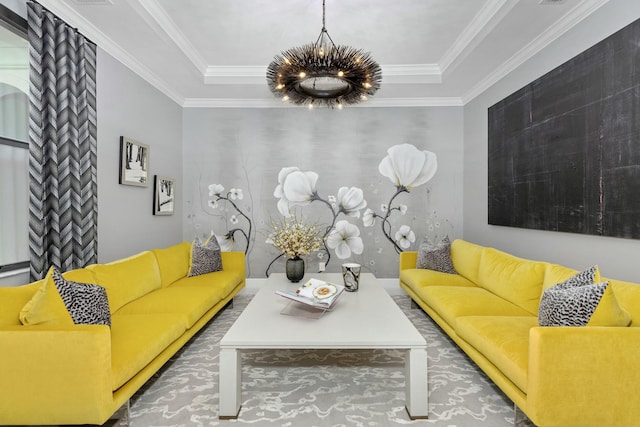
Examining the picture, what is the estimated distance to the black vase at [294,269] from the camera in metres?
3.47

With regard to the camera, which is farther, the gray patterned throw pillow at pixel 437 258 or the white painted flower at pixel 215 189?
the white painted flower at pixel 215 189

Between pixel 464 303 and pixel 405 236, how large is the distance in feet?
7.21

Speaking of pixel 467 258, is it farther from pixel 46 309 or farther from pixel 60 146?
pixel 60 146

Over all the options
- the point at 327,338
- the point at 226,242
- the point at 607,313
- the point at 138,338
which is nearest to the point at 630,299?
the point at 607,313

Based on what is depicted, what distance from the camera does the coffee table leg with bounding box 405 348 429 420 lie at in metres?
1.93

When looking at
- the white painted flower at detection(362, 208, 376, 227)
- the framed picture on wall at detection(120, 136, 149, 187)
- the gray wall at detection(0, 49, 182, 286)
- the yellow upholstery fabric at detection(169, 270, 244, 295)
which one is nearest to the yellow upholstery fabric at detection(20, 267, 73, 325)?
the gray wall at detection(0, 49, 182, 286)

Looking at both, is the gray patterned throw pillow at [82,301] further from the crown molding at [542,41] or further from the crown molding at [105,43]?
the crown molding at [542,41]

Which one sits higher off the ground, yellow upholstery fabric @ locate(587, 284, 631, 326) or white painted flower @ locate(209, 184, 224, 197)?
white painted flower @ locate(209, 184, 224, 197)

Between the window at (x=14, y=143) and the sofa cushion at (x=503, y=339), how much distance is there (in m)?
3.18

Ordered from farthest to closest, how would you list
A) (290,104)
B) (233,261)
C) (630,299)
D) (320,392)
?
(290,104), (233,261), (320,392), (630,299)

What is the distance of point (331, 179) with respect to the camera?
492cm

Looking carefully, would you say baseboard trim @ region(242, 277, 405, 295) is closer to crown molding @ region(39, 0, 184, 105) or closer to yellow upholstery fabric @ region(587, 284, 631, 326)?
crown molding @ region(39, 0, 184, 105)

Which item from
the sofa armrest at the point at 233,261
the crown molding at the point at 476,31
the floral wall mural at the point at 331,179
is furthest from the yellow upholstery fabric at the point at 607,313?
the sofa armrest at the point at 233,261

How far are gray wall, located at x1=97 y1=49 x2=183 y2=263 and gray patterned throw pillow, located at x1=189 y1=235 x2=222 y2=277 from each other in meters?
0.59
